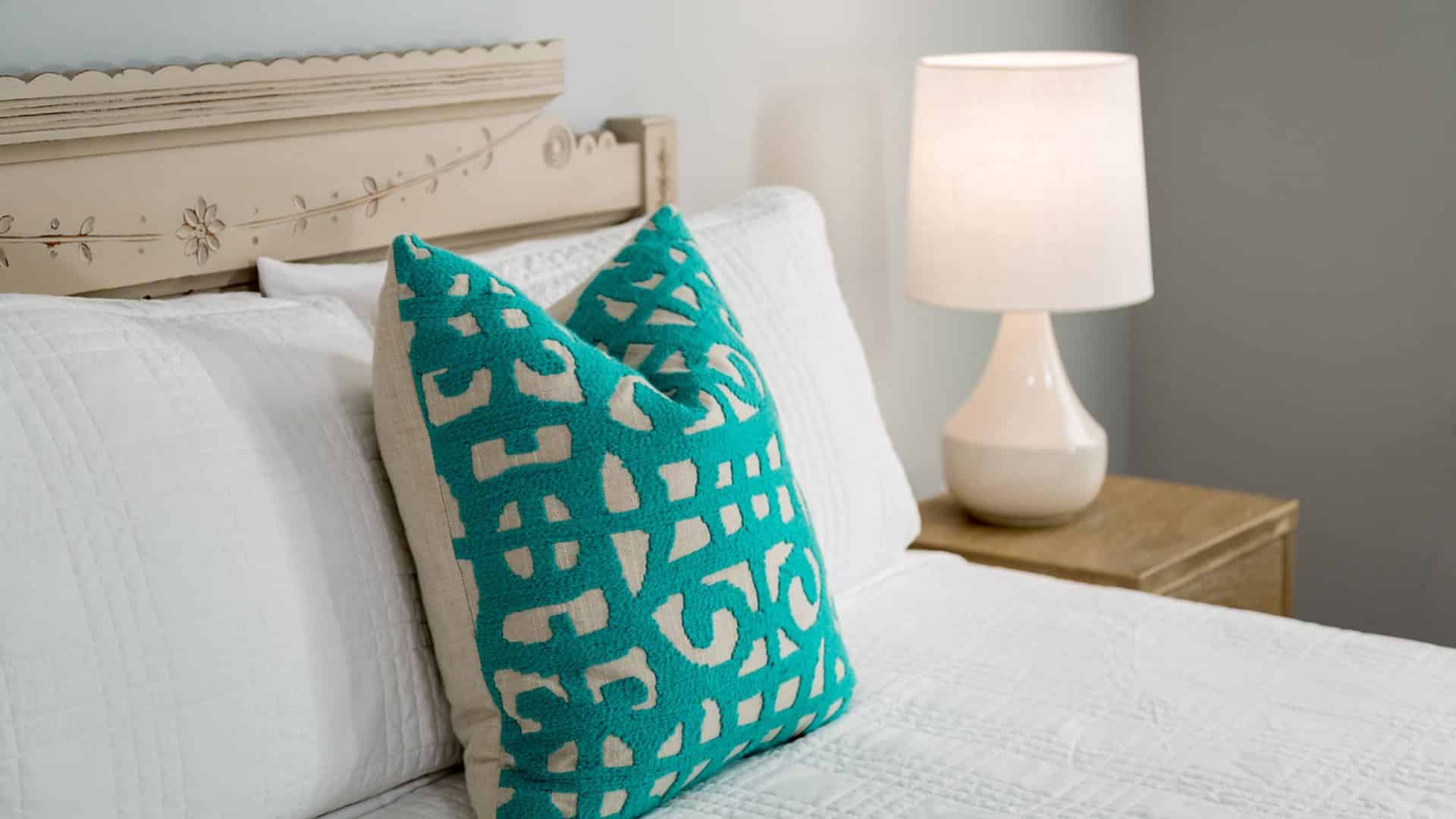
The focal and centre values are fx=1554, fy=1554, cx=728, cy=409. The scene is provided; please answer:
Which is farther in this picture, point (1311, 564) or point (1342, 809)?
point (1311, 564)

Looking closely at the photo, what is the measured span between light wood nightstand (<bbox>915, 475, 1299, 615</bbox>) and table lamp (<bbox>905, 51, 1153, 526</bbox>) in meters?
0.06

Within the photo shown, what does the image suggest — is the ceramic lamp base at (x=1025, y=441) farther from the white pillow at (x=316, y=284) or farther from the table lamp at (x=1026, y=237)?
the white pillow at (x=316, y=284)

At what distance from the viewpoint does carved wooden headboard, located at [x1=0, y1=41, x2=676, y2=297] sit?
1270mm

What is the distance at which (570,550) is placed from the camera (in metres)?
1.09

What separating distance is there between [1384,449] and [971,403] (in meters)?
0.94

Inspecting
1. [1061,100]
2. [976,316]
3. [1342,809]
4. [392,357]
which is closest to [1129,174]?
[1061,100]

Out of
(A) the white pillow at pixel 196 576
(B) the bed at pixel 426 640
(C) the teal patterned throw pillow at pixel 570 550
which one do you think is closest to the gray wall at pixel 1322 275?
(B) the bed at pixel 426 640

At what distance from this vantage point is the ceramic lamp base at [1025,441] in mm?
2070

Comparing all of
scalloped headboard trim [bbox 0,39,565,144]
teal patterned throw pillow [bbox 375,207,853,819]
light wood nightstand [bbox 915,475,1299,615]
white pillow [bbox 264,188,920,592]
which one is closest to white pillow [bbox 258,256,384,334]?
white pillow [bbox 264,188,920,592]

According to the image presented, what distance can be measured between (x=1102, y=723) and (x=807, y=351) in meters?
0.50

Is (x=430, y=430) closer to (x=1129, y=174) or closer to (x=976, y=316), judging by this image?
(x=1129, y=174)

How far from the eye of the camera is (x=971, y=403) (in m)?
2.15

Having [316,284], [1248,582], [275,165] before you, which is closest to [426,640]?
[316,284]

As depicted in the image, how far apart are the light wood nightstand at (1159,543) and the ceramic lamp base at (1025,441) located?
1.7 inches
